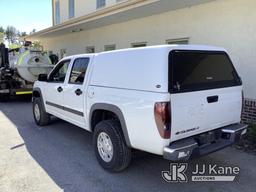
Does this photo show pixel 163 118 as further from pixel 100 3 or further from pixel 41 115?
pixel 100 3

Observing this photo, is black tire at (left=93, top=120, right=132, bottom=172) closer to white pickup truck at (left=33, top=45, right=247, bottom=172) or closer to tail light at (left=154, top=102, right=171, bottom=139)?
white pickup truck at (left=33, top=45, right=247, bottom=172)

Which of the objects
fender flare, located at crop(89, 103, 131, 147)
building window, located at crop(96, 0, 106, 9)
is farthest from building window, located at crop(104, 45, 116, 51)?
fender flare, located at crop(89, 103, 131, 147)

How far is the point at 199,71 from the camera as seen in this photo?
3.99 m

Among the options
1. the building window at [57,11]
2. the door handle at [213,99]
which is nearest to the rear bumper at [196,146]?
the door handle at [213,99]

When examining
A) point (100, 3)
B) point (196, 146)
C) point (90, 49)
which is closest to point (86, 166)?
point (196, 146)

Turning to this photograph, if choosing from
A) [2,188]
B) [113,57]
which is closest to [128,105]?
[113,57]

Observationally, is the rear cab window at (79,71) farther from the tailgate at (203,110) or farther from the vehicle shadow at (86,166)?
the tailgate at (203,110)

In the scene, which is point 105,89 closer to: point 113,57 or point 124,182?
point 113,57

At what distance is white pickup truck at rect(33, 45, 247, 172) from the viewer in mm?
3486

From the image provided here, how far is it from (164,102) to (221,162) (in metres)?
2.20

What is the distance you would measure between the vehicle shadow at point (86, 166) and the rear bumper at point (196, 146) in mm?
585

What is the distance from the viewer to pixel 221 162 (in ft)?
15.8

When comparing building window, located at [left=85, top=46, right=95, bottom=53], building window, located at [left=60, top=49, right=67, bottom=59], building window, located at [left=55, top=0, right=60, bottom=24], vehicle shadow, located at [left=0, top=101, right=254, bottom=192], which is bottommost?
vehicle shadow, located at [left=0, top=101, right=254, bottom=192]

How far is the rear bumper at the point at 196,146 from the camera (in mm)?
3447
